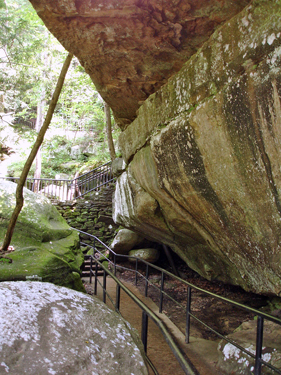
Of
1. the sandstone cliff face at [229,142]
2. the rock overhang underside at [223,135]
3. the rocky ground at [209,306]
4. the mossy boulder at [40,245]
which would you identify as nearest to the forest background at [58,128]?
the mossy boulder at [40,245]

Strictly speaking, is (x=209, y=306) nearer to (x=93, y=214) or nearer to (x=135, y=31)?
(x=135, y=31)

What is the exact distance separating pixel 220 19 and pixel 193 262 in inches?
182

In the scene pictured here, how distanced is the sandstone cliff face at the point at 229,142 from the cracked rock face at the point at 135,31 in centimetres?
34

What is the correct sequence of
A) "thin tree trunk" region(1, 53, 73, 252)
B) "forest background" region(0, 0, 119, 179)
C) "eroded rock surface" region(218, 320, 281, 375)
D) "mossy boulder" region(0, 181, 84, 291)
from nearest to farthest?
"eroded rock surface" region(218, 320, 281, 375), "thin tree trunk" region(1, 53, 73, 252), "mossy boulder" region(0, 181, 84, 291), "forest background" region(0, 0, 119, 179)

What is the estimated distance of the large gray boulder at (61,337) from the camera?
1271 mm

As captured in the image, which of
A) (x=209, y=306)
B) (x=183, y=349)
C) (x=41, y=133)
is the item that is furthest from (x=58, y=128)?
(x=183, y=349)

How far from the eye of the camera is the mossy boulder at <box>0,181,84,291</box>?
4.05 m

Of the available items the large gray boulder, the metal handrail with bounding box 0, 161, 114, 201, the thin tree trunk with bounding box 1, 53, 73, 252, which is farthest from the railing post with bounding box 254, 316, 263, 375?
the metal handrail with bounding box 0, 161, 114, 201

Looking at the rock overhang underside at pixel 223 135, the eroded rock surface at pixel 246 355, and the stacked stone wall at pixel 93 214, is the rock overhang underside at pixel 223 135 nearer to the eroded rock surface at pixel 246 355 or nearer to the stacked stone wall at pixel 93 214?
the eroded rock surface at pixel 246 355

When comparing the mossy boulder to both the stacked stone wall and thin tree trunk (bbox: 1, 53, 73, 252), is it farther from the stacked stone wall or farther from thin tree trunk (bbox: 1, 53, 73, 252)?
the stacked stone wall

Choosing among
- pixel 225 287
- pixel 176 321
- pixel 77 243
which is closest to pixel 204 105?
pixel 176 321

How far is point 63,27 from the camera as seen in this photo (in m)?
3.22

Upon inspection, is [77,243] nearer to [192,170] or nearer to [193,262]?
[193,262]

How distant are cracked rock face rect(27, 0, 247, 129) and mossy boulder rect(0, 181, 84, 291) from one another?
10.2 feet
